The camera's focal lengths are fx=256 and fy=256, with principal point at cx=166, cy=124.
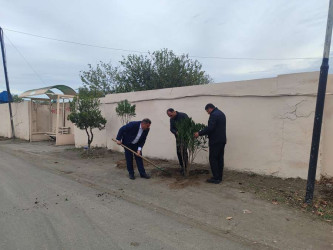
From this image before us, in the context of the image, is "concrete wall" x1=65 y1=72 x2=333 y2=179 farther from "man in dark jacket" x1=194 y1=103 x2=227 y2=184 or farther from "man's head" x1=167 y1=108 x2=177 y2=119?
"man's head" x1=167 y1=108 x2=177 y2=119

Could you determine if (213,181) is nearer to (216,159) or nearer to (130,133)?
(216,159)

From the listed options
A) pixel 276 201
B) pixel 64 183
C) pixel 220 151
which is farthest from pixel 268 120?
pixel 64 183

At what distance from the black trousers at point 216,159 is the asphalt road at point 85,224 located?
75.1 inches

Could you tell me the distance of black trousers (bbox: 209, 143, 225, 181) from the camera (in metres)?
5.62

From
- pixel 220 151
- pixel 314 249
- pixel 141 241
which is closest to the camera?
pixel 314 249

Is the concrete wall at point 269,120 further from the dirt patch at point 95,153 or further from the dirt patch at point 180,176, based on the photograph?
the dirt patch at point 95,153

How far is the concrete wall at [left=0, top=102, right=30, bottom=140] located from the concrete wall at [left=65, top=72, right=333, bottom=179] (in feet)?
38.8

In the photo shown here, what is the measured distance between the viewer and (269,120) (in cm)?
582

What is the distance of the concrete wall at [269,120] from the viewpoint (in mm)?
5312

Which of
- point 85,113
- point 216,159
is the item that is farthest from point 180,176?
point 85,113

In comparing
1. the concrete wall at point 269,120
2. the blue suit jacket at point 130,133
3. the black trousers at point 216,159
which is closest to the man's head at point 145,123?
the blue suit jacket at point 130,133

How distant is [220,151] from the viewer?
18.6 feet

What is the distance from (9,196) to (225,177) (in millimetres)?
4677

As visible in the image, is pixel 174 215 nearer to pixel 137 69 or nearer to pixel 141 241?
pixel 141 241
